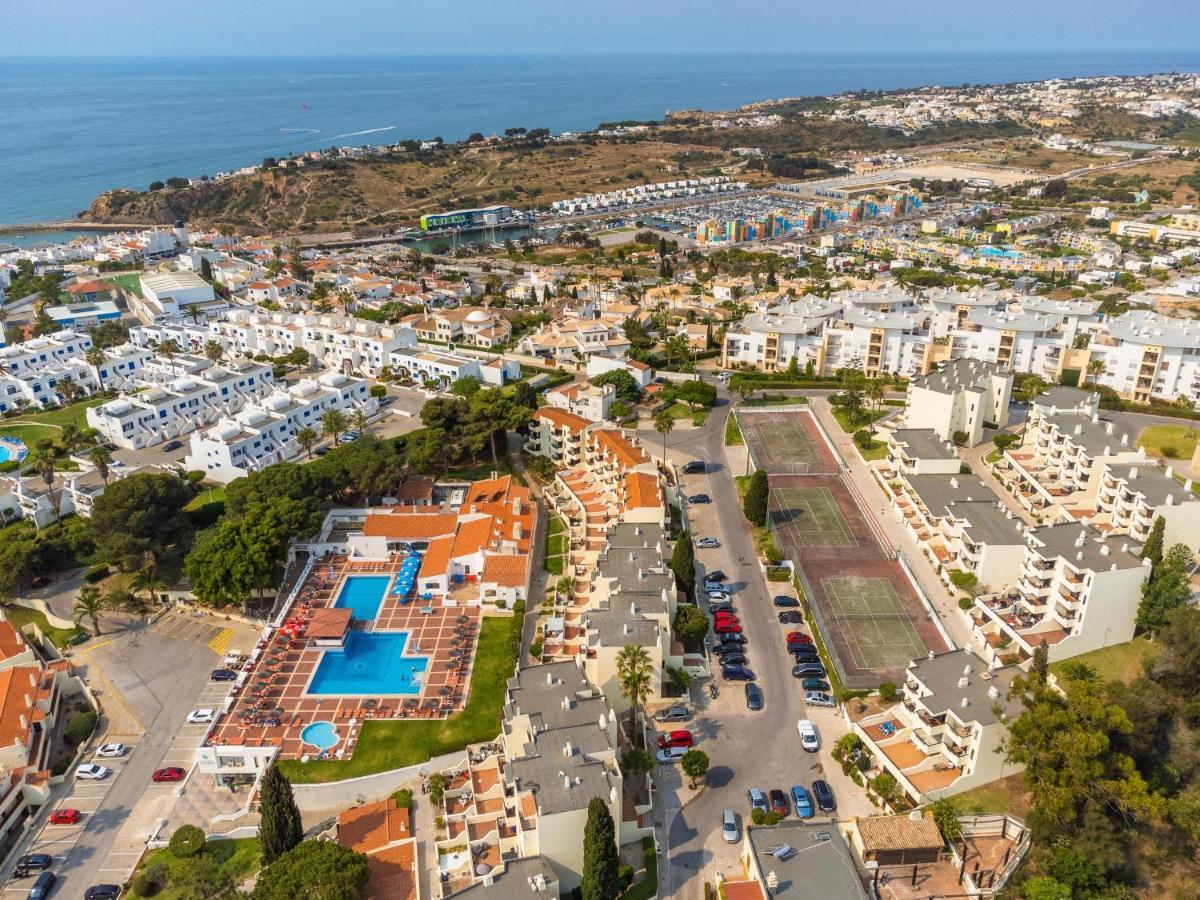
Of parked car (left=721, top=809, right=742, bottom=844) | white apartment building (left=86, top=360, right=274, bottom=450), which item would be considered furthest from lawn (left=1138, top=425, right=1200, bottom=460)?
white apartment building (left=86, top=360, right=274, bottom=450)

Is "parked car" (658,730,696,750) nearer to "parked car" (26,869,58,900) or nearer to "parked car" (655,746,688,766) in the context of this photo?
"parked car" (655,746,688,766)

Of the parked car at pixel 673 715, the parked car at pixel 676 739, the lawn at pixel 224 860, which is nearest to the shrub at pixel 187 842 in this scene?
the lawn at pixel 224 860

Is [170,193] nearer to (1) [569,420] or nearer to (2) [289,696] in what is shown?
(1) [569,420]

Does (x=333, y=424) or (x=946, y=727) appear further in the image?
(x=333, y=424)

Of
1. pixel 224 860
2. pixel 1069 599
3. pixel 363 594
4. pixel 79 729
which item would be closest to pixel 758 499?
pixel 1069 599

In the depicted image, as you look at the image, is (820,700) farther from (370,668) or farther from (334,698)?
(334,698)

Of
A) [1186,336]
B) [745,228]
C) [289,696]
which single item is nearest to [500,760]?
[289,696]

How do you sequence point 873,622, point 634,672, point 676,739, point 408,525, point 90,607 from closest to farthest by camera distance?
point 634,672
point 676,739
point 873,622
point 90,607
point 408,525

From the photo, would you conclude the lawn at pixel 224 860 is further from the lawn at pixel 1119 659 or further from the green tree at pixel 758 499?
the lawn at pixel 1119 659
